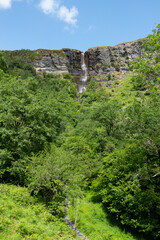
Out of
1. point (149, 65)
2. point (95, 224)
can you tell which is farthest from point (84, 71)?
point (95, 224)

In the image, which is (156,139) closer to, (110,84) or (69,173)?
(69,173)

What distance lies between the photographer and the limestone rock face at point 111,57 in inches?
3553

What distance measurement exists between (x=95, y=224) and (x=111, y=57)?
9352cm

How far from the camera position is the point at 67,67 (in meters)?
93.0

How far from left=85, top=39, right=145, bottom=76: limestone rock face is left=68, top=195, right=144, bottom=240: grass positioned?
8312cm

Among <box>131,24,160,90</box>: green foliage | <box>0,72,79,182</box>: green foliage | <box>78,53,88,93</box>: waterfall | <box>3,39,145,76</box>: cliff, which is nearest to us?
<box>131,24,160,90</box>: green foliage

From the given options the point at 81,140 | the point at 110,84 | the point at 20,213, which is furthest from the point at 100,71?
the point at 20,213

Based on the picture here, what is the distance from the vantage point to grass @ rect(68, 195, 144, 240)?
1273cm

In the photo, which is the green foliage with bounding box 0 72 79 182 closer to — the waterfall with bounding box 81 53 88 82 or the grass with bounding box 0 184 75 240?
the grass with bounding box 0 184 75 240

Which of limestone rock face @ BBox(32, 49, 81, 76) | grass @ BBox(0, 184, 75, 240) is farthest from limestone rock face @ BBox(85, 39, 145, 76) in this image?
grass @ BBox(0, 184, 75, 240)

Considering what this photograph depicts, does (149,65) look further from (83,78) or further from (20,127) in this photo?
(83,78)

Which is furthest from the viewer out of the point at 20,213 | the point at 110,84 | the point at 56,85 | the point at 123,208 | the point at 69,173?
the point at 110,84

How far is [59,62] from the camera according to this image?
9156 centimetres

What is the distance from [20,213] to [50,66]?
8789 cm
